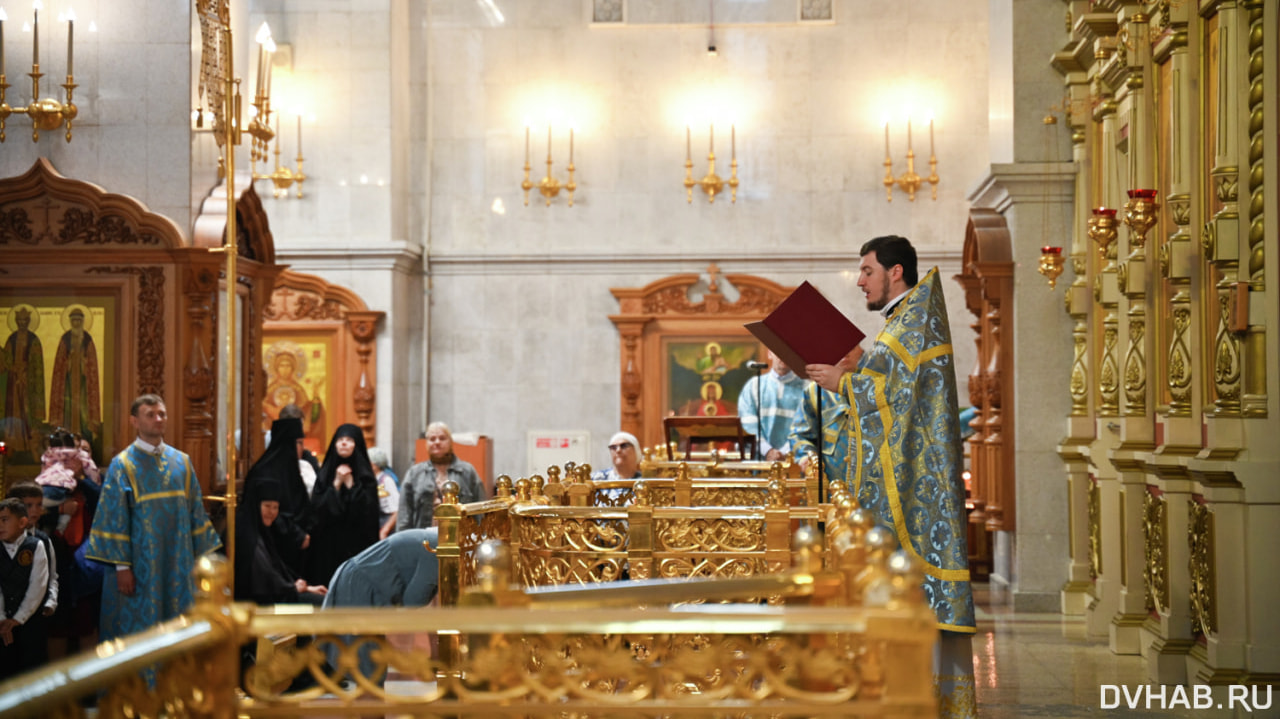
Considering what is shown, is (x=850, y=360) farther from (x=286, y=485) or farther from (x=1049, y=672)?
(x=286, y=485)

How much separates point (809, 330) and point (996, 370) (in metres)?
5.98

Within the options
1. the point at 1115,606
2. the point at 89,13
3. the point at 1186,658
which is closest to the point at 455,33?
the point at 89,13

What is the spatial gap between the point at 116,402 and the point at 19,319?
30.7 inches

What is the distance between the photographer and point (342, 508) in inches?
379

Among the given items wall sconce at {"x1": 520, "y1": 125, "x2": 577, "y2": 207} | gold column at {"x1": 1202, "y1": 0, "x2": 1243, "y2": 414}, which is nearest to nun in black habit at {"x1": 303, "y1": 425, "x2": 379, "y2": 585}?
gold column at {"x1": 1202, "y1": 0, "x2": 1243, "y2": 414}

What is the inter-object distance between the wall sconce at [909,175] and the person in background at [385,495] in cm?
631

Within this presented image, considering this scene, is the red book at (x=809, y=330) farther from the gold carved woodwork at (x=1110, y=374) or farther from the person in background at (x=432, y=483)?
the person in background at (x=432, y=483)

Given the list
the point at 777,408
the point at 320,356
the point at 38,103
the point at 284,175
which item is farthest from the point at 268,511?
the point at 284,175

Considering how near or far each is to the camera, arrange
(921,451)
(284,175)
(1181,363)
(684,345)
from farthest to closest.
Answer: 1. (684,345)
2. (284,175)
3. (1181,363)
4. (921,451)

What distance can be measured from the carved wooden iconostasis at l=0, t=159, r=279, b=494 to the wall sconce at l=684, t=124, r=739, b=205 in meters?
7.93

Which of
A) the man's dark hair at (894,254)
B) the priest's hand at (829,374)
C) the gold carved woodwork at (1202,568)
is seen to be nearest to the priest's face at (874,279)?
the man's dark hair at (894,254)

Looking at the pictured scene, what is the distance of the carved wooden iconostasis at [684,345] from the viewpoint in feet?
50.5

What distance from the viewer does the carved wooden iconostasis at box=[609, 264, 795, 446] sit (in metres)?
15.4

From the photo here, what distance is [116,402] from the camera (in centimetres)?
839
